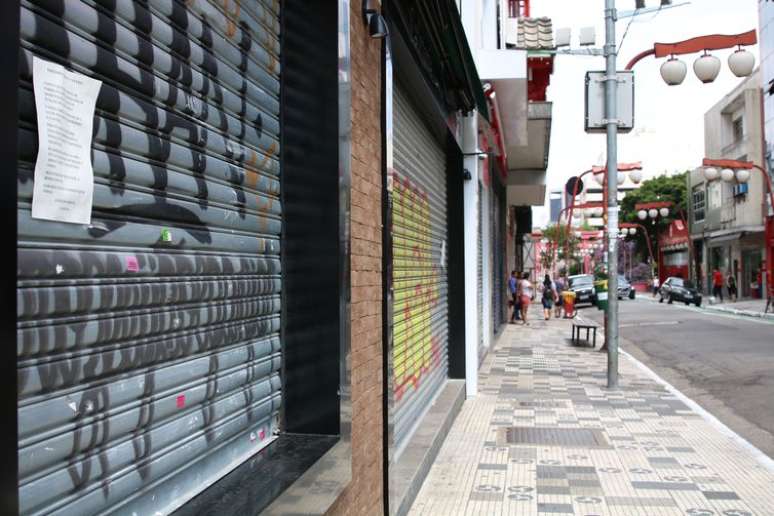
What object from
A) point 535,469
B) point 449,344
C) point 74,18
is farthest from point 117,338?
point 449,344

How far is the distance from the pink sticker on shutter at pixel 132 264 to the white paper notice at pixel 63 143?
274 millimetres

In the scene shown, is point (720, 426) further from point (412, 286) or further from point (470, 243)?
point (412, 286)

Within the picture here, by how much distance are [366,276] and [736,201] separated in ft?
169

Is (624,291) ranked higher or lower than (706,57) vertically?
lower

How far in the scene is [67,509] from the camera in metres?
1.94

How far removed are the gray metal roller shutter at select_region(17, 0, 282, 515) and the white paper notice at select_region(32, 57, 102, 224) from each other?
3 centimetres

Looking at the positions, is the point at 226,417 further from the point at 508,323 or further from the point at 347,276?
the point at 508,323

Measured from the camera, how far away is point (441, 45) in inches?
276

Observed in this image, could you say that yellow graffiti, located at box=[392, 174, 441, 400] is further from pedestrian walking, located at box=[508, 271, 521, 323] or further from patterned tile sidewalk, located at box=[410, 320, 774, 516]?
pedestrian walking, located at box=[508, 271, 521, 323]

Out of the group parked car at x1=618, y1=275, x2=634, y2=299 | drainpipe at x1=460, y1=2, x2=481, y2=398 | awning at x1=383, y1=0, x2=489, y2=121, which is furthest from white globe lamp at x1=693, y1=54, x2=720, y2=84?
parked car at x1=618, y1=275, x2=634, y2=299

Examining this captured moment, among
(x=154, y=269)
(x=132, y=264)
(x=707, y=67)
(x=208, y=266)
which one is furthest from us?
(x=707, y=67)

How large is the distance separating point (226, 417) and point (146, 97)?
50.4 inches

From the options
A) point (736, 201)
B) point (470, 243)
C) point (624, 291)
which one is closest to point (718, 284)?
point (736, 201)

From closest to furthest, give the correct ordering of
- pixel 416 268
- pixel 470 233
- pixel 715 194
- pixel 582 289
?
1. pixel 416 268
2. pixel 470 233
3. pixel 582 289
4. pixel 715 194
